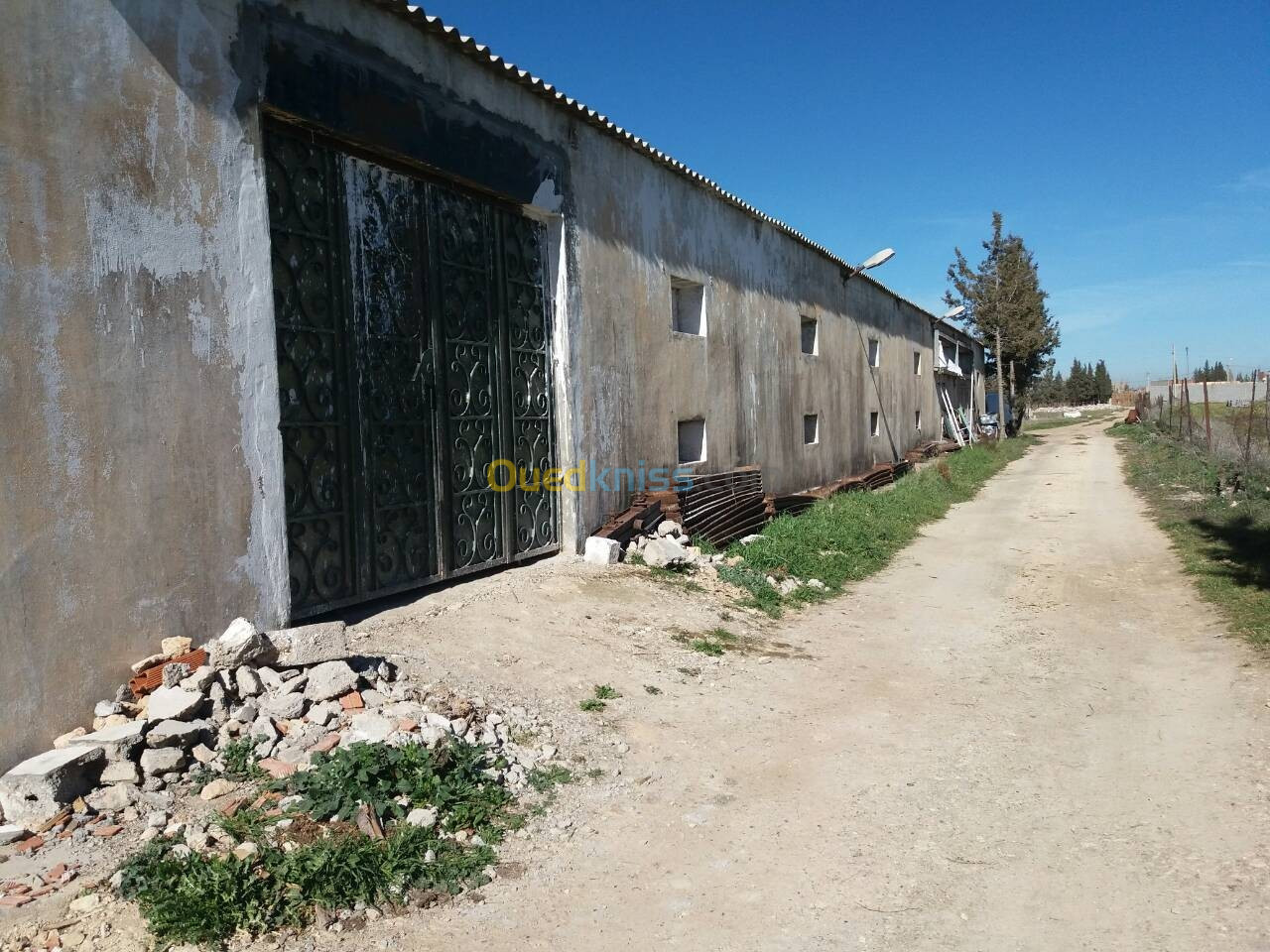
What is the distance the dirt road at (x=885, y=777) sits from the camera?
296 centimetres

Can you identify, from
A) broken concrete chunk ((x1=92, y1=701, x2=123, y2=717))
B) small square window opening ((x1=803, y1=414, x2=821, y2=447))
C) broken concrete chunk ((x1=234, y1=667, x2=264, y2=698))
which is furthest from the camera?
small square window opening ((x1=803, y1=414, x2=821, y2=447))

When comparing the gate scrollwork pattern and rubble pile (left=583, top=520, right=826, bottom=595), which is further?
rubble pile (left=583, top=520, right=826, bottom=595)

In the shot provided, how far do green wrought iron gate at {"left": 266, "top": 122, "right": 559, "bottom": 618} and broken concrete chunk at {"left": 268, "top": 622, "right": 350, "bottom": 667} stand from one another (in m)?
0.73

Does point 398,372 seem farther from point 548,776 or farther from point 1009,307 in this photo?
point 1009,307

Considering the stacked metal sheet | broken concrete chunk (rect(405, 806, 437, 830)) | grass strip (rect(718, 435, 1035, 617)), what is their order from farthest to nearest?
the stacked metal sheet
grass strip (rect(718, 435, 1035, 617))
broken concrete chunk (rect(405, 806, 437, 830))

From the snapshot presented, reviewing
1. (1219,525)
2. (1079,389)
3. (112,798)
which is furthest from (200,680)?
(1079,389)

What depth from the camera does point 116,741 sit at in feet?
11.8

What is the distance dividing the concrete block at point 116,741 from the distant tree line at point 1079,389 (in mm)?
83950

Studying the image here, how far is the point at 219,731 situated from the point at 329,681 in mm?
539

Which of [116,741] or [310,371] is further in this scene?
[310,371]

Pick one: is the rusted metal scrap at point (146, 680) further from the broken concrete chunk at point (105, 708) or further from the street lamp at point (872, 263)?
the street lamp at point (872, 263)

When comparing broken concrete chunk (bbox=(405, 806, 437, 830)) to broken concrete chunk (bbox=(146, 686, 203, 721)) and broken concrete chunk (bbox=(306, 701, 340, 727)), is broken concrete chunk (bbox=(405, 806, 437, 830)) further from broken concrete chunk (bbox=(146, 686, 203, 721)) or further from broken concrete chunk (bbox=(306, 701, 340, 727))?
broken concrete chunk (bbox=(146, 686, 203, 721))

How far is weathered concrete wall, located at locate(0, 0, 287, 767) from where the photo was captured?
12.1 feet

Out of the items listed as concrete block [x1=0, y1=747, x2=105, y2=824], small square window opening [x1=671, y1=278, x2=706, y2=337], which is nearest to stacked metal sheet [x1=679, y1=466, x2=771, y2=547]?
small square window opening [x1=671, y1=278, x2=706, y2=337]
